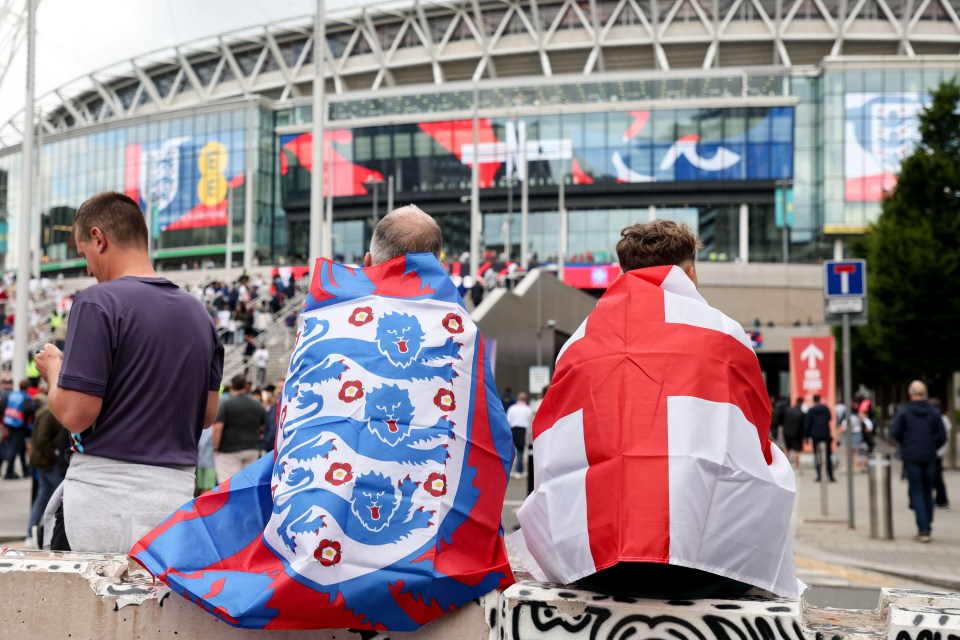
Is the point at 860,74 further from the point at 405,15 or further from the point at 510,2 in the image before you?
the point at 405,15

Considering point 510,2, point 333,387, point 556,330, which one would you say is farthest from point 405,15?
point 333,387

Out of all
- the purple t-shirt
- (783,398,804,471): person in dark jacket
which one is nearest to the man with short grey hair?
the purple t-shirt

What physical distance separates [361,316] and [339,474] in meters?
0.49

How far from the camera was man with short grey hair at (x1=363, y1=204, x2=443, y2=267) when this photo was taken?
3328mm

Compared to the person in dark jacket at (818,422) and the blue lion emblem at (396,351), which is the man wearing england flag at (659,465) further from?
the person in dark jacket at (818,422)

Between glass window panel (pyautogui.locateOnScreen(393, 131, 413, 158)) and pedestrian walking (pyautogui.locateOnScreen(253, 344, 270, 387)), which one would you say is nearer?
pedestrian walking (pyautogui.locateOnScreen(253, 344, 270, 387))

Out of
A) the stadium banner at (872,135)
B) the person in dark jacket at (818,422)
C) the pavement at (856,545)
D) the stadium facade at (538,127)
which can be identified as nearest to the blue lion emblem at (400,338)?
the pavement at (856,545)

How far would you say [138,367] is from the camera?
342cm

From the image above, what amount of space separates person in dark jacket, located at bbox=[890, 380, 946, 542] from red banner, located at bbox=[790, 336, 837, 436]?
13.4m

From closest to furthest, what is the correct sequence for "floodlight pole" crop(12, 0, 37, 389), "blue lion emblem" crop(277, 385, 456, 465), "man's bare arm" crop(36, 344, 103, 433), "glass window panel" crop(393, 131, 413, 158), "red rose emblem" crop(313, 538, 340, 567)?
1. "red rose emblem" crop(313, 538, 340, 567)
2. "blue lion emblem" crop(277, 385, 456, 465)
3. "man's bare arm" crop(36, 344, 103, 433)
4. "floodlight pole" crop(12, 0, 37, 389)
5. "glass window panel" crop(393, 131, 413, 158)

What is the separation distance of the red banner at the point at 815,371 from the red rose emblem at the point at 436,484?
24.4m

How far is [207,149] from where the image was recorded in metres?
A: 75.7

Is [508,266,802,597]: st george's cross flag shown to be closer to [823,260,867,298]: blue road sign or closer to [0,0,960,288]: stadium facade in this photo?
[823,260,867,298]: blue road sign

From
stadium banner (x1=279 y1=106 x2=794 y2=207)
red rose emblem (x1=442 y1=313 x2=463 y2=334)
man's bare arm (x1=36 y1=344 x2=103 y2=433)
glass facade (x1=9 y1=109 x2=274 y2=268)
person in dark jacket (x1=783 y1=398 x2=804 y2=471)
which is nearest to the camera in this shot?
red rose emblem (x1=442 y1=313 x2=463 y2=334)
